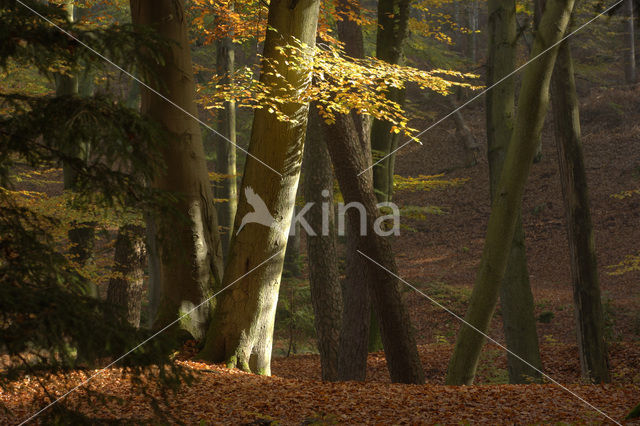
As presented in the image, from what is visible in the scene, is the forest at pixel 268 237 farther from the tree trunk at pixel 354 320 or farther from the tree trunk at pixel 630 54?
the tree trunk at pixel 630 54

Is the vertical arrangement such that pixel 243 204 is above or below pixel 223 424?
above

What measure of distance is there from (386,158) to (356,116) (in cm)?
113

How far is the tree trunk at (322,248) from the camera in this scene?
30.5ft

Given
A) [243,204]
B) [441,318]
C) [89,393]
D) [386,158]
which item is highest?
[386,158]

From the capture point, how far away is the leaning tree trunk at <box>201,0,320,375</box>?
6000mm

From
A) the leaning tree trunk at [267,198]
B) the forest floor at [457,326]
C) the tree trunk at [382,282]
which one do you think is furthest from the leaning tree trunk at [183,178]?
the tree trunk at [382,282]

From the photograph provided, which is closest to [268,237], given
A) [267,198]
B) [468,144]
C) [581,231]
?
[267,198]

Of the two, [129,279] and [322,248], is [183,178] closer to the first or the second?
[322,248]

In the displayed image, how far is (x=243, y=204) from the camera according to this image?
6094 mm

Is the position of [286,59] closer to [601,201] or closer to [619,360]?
[619,360]

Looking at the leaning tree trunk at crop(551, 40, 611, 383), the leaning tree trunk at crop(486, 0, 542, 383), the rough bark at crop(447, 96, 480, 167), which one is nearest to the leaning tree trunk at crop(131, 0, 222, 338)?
the leaning tree trunk at crop(486, 0, 542, 383)

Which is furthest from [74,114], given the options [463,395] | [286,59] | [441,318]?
[441,318]

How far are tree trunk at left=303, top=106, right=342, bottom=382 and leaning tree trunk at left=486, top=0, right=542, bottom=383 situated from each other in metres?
2.65
